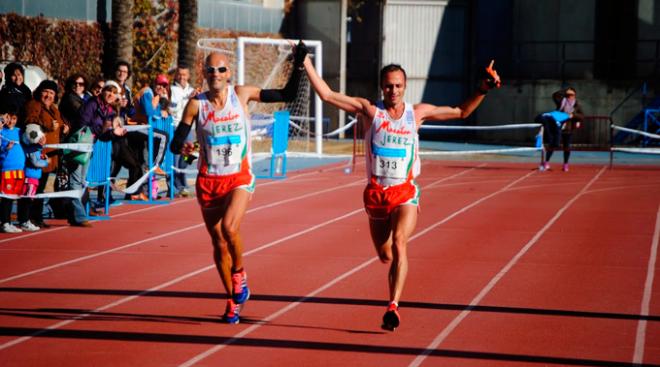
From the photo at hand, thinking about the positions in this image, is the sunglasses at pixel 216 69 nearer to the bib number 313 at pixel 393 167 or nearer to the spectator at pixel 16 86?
the bib number 313 at pixel 393 167

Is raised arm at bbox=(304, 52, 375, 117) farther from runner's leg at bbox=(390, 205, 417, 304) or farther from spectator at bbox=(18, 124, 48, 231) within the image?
spectator at bbox=(18, 124, 48, 231)

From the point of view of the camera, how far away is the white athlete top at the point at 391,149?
898 cm

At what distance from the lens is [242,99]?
9320mm

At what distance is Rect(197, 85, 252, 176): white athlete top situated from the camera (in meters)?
9.05

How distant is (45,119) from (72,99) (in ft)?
4.55

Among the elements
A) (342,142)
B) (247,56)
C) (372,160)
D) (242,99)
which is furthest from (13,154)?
(342,142)

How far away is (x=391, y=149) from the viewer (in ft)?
29.5

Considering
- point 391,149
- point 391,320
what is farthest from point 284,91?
point 391,320

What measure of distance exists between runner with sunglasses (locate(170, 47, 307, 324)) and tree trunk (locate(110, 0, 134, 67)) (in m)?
14.5

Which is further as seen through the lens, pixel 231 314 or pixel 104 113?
pixel 104 113

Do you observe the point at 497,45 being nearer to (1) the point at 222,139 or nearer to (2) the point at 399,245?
(1) the point at 222,139

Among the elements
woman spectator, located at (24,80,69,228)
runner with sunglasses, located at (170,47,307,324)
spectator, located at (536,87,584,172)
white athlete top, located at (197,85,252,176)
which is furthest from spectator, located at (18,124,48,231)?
spectator, located at (536,87,584,172)

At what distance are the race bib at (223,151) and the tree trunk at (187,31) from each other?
54.5 feet

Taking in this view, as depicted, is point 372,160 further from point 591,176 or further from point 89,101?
point 591,176
